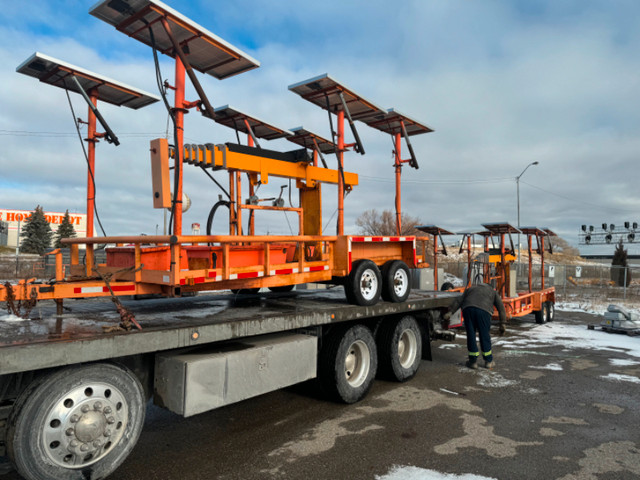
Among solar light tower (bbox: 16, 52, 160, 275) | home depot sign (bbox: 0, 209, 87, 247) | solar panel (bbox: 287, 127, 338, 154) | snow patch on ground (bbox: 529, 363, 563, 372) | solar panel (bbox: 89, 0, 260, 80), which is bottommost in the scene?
snow patch on ground (bbox: 529, 363, 563, 372)

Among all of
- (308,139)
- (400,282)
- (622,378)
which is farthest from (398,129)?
(622,378)

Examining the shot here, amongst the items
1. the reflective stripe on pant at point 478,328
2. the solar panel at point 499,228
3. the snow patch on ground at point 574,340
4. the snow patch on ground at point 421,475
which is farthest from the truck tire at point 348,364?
the solar panel at point 499,228

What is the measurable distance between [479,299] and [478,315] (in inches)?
10.8

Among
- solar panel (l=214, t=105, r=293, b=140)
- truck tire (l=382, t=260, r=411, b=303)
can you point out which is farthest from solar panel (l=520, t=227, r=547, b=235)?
solar panel (l=214, t=105, r=293, b=140)

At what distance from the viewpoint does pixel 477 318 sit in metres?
7.80

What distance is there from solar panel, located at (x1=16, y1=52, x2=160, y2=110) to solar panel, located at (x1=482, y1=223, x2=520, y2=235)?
9.59m

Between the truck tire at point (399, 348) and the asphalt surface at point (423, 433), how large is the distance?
0.61ft

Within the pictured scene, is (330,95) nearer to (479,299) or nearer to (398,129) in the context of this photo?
(398,129)

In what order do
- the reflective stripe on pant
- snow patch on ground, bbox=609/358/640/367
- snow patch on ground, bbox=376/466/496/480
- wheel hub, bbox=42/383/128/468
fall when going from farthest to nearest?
snow patch on ground, bbox=609/358/640/367 < the reflective stripe on pant < snow patch on ground, bbox=376/466/496/480 < wheel hub, bbox=42/383/128/468

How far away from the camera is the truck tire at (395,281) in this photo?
659cm

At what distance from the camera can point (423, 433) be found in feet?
15.6

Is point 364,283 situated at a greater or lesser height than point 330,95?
lesser

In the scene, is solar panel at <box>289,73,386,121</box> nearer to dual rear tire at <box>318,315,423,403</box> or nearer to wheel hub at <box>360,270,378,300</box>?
wheel hub at <box>360,270,378,300</box>

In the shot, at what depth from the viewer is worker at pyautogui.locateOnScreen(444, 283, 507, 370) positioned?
7719mm
